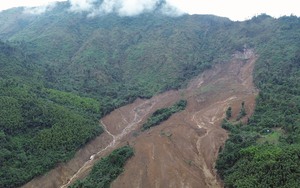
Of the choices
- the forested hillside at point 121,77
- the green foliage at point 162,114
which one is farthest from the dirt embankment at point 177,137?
the forested hillside at point 121,77

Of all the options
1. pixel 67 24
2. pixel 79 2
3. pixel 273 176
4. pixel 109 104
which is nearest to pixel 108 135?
pixel 109 104

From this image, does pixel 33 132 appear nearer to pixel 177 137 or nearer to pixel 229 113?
pixel 177 137

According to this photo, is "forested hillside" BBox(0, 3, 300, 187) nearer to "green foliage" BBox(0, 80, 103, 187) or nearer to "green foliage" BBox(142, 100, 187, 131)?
"green foliage" BBox(0, 80, 103, 187)

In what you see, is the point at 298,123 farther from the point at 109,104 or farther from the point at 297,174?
the point at 109,104

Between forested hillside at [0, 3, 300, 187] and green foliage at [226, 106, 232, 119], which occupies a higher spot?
forested hillside at [0, 3, 300, 187]

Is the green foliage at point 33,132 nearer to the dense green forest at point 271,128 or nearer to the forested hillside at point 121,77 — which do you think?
the forested hillside at point 121,77

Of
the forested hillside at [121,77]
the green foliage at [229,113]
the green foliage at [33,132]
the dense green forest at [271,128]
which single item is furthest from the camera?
the green foliage at [229,113]

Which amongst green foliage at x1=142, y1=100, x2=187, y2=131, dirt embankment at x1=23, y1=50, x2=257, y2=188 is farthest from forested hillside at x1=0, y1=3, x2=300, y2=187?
green foliage at x1=142, y1=100, x2=187, y2=131
